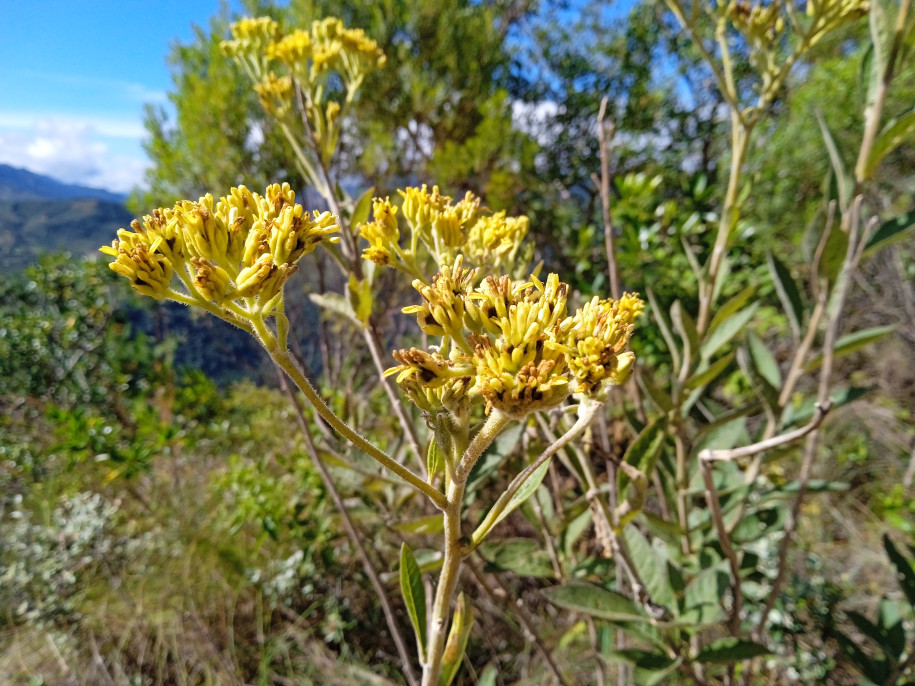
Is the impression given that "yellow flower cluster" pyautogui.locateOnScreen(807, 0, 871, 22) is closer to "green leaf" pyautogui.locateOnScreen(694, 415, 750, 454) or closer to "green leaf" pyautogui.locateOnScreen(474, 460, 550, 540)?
"green leaf" pyautogui.locateOnScreen(694, 415, 750, 454)

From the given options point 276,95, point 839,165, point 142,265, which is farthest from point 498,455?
point 276,95

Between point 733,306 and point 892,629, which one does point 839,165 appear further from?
point 892,629

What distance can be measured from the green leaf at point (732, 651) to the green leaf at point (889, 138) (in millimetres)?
952

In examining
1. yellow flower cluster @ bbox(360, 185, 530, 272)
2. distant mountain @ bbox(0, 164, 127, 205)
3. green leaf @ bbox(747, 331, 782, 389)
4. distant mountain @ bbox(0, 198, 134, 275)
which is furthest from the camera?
distant mountain @ bbox(0, 164, 127, 205)

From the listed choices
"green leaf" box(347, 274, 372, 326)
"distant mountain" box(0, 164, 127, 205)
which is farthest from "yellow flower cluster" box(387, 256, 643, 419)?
"distant mountain" box(0, 164, 127, 205)

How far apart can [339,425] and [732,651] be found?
100cm

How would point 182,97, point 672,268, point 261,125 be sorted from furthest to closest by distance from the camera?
point 261,125 → point 182,97 → point 672,268

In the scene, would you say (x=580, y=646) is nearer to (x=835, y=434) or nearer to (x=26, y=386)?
(x=835, y=434)

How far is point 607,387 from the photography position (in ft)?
2.10

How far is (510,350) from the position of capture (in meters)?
0.59

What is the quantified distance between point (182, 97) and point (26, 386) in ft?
7.79

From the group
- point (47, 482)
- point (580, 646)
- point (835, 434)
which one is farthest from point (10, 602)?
point (835, 434)

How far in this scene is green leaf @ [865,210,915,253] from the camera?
1090 millimetres

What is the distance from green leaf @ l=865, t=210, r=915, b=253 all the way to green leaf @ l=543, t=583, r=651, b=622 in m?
0.90
